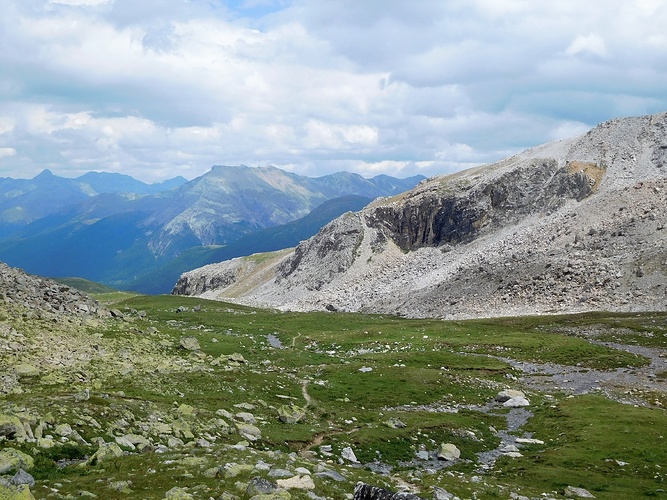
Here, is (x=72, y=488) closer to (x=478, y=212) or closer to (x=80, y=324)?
(x=80, y=324)

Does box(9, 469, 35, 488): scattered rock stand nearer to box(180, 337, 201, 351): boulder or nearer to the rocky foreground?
the rocky foreground

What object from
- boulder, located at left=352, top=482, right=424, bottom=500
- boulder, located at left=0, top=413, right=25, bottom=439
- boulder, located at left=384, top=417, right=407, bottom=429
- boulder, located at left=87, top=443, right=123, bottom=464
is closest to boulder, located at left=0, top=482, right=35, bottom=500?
boulder, located at left=87, top=443, right=123, bottom=464

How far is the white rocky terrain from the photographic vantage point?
394ft

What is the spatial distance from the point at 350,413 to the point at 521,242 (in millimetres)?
112182

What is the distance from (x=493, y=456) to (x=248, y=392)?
68.9 ft

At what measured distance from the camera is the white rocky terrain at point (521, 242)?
119956mm

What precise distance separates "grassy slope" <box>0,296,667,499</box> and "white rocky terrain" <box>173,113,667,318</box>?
4073 cm

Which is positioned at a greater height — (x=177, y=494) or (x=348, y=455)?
(x=177, y=494)

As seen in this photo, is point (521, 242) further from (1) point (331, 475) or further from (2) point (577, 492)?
(1) point (331, 475)

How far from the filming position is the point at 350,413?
45750 millimetres

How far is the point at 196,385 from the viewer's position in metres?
45.4

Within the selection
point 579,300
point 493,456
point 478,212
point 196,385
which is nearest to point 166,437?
point 196,385

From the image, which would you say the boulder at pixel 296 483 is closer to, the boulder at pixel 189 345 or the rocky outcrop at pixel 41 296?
the boulder at pixel 189 345

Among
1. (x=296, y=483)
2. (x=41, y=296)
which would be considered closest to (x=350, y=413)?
(x=296, y=483)
